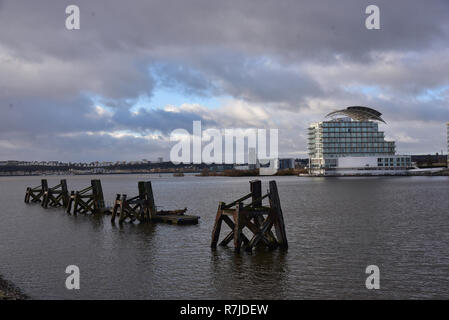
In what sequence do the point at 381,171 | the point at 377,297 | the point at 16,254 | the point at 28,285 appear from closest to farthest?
the point at 377,297
the point at 28,285
the point at 16,254
the point at 381,171

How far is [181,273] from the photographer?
20234mm

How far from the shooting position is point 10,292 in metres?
16.4

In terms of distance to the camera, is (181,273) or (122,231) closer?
(181,273)

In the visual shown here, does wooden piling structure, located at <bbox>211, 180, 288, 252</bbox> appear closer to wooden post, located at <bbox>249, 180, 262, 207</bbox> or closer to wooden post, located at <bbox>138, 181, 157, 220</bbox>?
wooden post, located at <bbox>249, 180, 262, 207</bbox>

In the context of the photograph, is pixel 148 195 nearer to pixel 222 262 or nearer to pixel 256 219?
pixel 256 219

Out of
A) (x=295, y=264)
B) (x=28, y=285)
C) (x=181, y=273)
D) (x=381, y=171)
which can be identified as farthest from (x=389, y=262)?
(x=381, y=171)

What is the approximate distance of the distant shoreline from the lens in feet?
50.1

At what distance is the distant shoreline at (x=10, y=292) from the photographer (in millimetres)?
15273

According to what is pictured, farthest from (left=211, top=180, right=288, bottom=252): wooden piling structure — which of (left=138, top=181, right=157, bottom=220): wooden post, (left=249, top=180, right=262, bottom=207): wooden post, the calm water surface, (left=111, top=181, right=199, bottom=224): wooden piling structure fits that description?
(left=138, top=181, right=157, bottom=220): wooden post

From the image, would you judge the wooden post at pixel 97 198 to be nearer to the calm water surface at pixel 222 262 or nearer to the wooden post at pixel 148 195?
the calm water surface at pixel 222 262

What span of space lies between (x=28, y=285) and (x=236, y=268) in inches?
359

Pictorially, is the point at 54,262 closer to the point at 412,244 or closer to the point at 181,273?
the point at 181,273

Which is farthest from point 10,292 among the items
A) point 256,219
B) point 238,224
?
point 256,219

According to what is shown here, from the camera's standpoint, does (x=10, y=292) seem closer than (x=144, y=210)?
Yes
